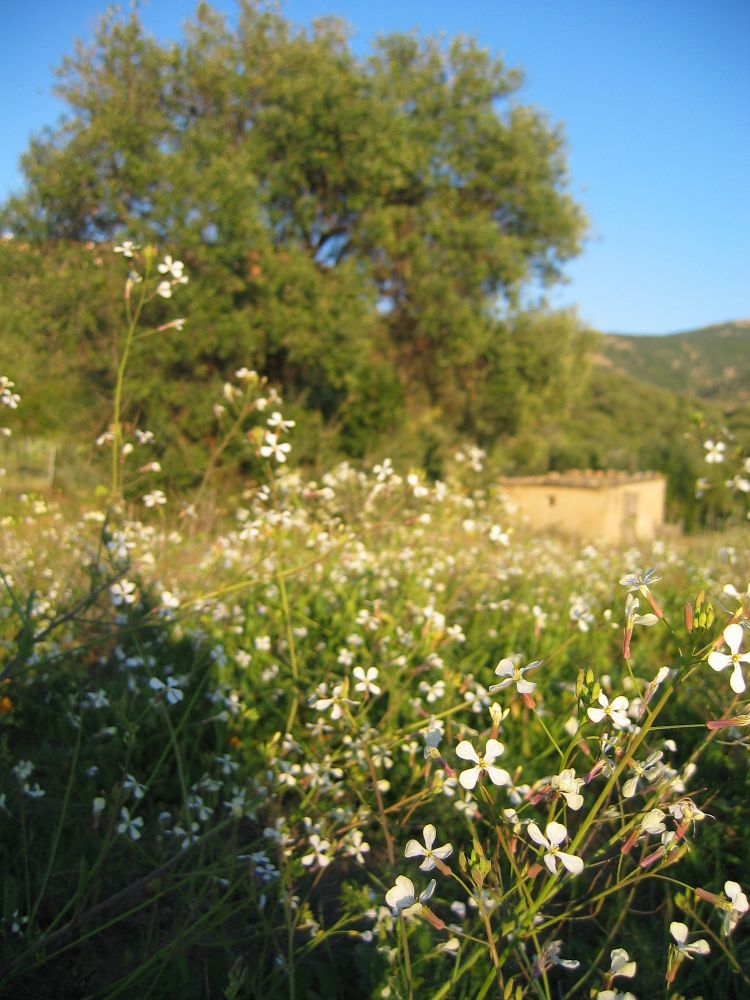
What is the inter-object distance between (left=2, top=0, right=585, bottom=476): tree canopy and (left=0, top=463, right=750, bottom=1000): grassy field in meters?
6.95

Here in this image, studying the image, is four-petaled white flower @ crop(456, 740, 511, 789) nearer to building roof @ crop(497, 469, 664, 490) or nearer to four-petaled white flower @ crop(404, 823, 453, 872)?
four-petaled white flower @ crop(404, 823, 453, 872)

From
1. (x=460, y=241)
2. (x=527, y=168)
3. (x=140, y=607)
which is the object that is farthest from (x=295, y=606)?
(x=527, y=168)

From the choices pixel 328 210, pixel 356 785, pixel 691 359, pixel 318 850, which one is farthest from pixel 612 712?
pixel 691 359

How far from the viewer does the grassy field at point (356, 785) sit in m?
1.18

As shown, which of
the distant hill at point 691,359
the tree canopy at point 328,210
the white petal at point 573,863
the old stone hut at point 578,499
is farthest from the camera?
the distant hill at point 691,359

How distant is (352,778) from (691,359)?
49.6m

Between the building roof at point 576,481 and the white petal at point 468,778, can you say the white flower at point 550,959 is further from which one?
the building roof at point 576,481

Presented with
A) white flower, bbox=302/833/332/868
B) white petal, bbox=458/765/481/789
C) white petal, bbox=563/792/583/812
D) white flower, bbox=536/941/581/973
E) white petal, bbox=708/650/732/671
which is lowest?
white flower, bbox=302/833/332/868

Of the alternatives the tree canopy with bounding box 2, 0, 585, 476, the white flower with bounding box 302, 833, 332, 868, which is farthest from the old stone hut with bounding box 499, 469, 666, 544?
the white flower with bounding box 302, 833, 332, 868

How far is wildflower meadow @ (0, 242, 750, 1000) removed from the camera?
1171 mm

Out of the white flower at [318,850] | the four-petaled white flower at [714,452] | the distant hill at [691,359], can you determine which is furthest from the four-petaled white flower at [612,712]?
the distant hill at [691,359]

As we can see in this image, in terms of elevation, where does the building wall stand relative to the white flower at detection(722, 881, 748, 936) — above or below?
below

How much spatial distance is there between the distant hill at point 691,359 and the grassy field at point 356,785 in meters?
32.8

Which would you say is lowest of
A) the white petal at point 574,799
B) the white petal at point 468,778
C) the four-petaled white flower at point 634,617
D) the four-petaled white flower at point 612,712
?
the white petal at point 574,799
